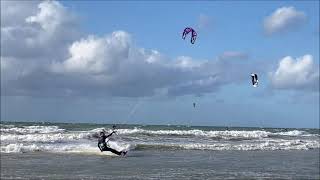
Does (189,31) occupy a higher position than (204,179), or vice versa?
(189,31)

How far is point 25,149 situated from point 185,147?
32.0ft

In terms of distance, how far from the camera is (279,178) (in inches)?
715

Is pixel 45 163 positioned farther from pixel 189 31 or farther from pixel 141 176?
pixel 189 31

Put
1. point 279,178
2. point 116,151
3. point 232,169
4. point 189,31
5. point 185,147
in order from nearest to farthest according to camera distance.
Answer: point 279,178
point 232,169
point 189,31
point 116,151
point 185,147

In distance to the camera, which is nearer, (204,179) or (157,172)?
(204,179)

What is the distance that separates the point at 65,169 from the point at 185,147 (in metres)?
14.4

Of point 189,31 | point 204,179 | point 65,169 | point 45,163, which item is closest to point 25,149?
point 45,163

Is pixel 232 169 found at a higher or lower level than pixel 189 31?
lower

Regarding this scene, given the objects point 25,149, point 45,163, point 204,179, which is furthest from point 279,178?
point 25,149

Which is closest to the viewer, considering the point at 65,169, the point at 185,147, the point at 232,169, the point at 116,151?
the point at 65,169

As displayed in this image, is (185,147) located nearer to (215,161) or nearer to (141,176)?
(215,161)

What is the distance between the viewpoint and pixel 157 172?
18891mm

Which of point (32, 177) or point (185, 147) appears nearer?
point (32, 177)

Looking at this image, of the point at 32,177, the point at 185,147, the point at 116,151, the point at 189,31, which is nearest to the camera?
the point at 32,177
